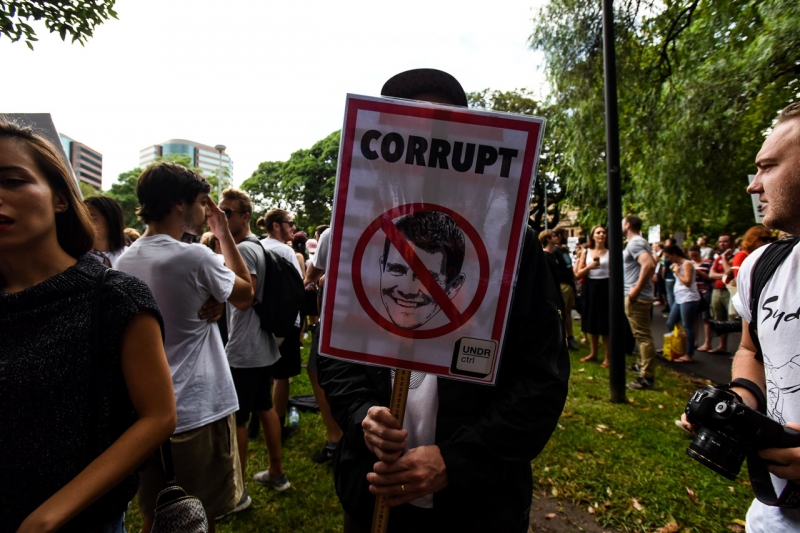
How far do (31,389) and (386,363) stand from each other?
0.95 meters

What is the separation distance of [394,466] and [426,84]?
1.23 m

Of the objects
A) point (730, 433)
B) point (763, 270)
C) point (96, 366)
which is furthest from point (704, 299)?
point (96, 366)

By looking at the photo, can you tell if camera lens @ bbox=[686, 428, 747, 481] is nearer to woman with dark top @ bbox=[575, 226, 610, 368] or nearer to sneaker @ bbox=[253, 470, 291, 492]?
sneaker @ bbox=[253, 470, 291, 492]

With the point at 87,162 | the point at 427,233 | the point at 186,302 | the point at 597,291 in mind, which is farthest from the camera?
the point at 87,162

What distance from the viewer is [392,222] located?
1.23 meters

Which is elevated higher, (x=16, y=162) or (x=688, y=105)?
(x=688, y=105)

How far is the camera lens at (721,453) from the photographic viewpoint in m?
1.25

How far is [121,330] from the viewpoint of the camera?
1287mm

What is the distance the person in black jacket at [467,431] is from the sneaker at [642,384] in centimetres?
489

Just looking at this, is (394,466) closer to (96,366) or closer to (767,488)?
(96,366)

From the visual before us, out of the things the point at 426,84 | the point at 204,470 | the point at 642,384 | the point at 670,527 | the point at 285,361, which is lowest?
the point at 670,527

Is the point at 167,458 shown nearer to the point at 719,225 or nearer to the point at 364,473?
the point at 364,473

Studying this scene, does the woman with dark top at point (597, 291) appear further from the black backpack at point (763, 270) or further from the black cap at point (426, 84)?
the black cap at point (426, 84)

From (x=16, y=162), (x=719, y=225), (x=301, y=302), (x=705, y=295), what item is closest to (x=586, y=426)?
(x=301, y=302)
